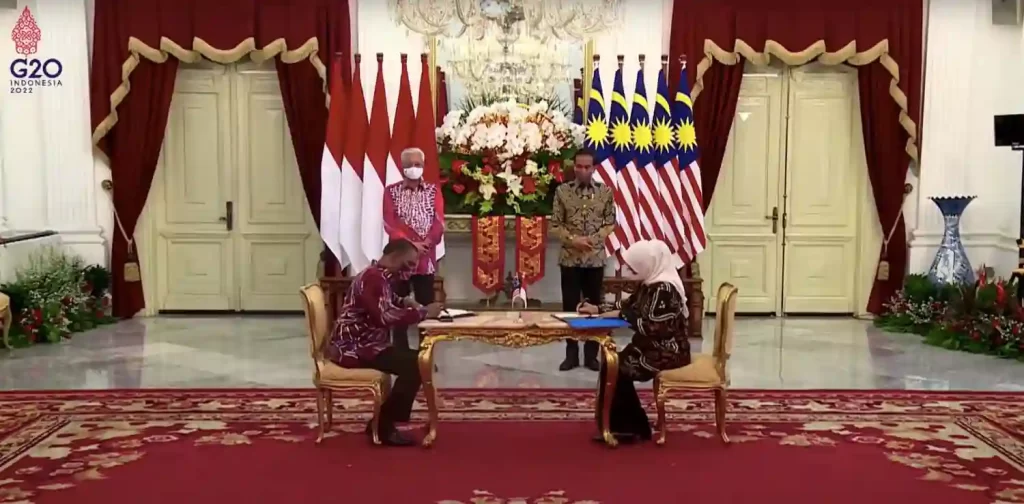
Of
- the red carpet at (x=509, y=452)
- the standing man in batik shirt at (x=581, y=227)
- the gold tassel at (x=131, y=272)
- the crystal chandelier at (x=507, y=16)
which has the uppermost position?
the crystal chandelier at (x=507, y=16)

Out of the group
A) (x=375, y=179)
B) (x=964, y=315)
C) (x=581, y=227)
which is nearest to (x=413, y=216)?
(x=581, y=227)

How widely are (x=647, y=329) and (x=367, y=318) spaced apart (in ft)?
4.48

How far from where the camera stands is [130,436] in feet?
17.1

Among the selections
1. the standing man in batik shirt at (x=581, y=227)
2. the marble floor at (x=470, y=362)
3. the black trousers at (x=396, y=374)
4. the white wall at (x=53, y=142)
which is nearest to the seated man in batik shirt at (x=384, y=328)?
the black trousers at (x=396, y=374)

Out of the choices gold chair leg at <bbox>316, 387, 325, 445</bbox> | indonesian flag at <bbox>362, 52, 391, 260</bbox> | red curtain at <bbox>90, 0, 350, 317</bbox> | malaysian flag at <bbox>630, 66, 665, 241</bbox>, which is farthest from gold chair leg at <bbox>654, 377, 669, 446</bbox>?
red curtain at <bbox>90, 0, 350, 317</bbox>

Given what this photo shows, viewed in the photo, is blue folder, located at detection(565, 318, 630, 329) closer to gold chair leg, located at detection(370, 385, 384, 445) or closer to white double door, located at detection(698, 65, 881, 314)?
gold chair leg, located at detection(370, 385, 384, 445)

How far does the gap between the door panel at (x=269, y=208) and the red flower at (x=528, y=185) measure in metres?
2.30

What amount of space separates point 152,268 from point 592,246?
4887 mm

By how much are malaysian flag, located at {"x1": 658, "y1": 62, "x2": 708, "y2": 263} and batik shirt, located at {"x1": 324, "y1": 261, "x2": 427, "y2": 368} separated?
4.14 metres

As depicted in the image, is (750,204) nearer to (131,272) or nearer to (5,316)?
(131,272)

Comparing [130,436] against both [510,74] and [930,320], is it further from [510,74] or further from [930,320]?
[930,320]

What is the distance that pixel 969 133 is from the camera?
9.48 metres

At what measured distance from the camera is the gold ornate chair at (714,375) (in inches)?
195

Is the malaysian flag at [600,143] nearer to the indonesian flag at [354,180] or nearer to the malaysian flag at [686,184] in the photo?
the malaysian flag at [686,184]
